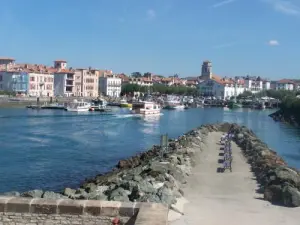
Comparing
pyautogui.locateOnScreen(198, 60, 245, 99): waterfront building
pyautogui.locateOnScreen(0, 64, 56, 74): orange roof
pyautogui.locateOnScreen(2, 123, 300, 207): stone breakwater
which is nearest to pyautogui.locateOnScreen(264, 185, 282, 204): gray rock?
pyautogui.locateOnScreen(2, 123, 300, 207): stone breakwater

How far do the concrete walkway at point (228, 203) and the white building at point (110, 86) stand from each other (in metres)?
119

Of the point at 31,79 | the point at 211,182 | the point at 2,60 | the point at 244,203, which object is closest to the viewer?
the point at 244,203

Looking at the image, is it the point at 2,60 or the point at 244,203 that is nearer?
the point at 244,203

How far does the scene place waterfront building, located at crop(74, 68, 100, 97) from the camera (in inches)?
4892

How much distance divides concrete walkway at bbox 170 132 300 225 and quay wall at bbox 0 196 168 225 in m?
2.34

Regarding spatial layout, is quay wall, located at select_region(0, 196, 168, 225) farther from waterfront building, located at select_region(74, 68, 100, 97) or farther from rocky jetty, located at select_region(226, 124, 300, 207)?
waterfront building, located at select_region(74, 68, 100, 97)

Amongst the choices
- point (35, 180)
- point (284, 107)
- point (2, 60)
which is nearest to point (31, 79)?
point (2, 60)

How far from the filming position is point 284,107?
300 ft

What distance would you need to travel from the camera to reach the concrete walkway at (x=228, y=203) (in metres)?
12.1

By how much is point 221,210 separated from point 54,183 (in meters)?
11.2

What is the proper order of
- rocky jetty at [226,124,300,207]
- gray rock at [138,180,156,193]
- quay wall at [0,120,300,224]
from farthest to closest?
rocky jetty at [226,124,300,207] < gray rock at [138,180,156,193] < quay wall at [0,120,300,224]

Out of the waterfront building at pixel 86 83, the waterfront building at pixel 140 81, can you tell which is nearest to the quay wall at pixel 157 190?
the waterfront building at pixel 86 83

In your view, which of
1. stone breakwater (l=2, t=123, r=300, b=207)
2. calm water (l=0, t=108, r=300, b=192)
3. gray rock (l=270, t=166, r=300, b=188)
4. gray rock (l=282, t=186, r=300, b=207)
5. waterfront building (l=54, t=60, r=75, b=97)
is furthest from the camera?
waterfront building (l=54, t=60, r=75, b=97)

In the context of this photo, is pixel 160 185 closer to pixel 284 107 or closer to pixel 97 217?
pixel 97 217
